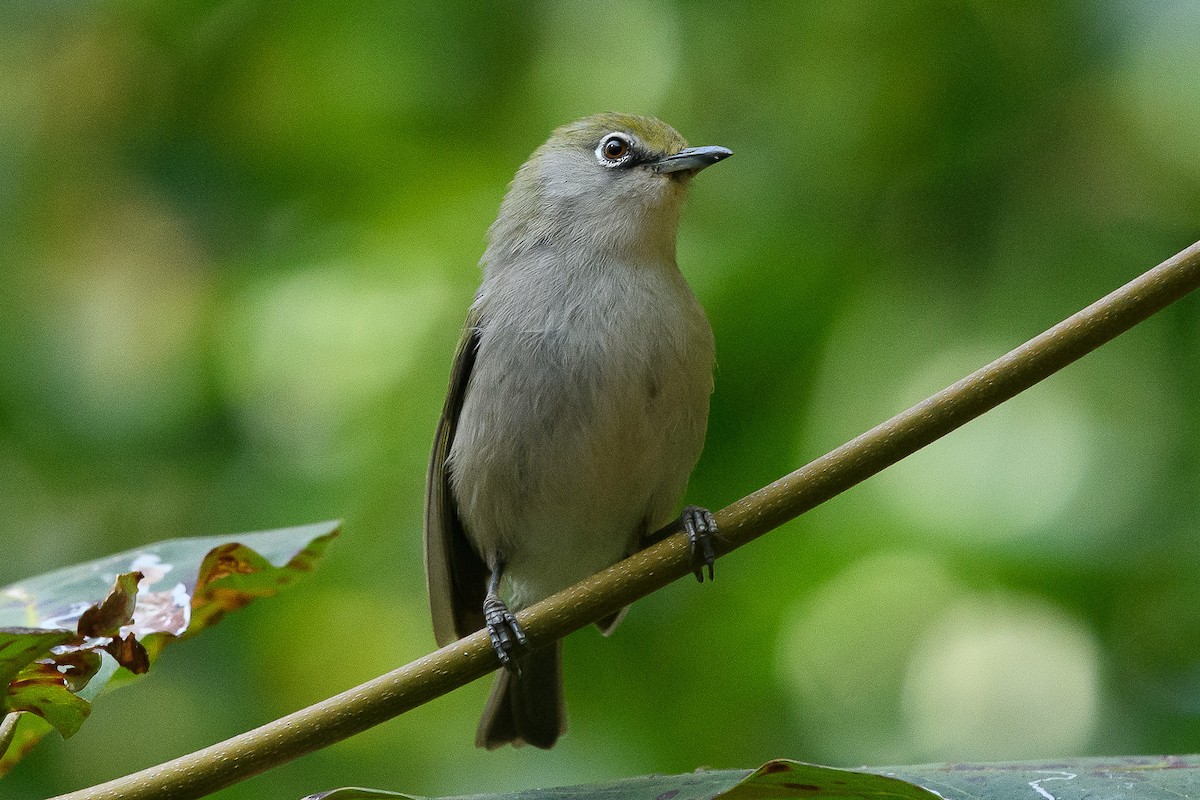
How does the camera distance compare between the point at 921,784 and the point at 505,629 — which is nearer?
the point at 921,784

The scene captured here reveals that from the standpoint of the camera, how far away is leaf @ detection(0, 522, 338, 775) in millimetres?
1914

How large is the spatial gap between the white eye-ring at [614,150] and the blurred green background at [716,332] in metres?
0.46

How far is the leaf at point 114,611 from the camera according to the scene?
1.91 m

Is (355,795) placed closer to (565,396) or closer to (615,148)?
(565,396)

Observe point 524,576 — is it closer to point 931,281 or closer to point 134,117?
point 931,281

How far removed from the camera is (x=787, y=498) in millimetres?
2070

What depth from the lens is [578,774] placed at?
4.21 meters

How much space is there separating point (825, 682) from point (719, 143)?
205cm

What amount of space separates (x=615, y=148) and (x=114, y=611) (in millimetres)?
2702

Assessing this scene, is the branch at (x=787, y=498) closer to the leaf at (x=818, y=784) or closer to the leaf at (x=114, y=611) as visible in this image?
the leaf at (x=114, y=611)

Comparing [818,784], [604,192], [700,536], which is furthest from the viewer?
[604,192]

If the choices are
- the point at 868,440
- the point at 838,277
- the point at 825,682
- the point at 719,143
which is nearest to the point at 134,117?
the point at 719,143

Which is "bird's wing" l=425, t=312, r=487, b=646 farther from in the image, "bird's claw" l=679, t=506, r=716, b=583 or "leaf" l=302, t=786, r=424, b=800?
"leaf" l=302, t=786, r=424, b=800

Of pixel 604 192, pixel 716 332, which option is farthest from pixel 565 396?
pixel 604 192
